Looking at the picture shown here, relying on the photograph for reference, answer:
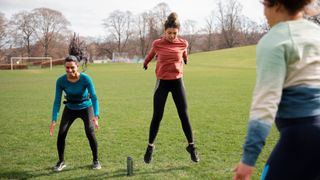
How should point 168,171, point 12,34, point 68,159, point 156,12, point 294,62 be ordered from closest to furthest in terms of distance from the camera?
1. point 294,62
2. point 168,171
3. point 68,159
4. point 12,34
5. point 156,12

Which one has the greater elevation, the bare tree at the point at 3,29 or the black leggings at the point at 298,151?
the bare tree at the point at 3,29

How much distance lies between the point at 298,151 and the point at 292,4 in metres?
0.92

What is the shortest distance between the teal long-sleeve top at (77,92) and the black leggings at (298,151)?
4172mm

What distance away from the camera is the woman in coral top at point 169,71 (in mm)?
5738

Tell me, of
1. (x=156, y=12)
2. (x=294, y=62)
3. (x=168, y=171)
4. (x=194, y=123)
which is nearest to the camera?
(x=294, y=62)

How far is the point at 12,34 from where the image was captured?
74.8 meters

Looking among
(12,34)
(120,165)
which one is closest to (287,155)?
(120,165)

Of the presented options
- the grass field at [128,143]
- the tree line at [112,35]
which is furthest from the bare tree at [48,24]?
the grass field at [128,143]

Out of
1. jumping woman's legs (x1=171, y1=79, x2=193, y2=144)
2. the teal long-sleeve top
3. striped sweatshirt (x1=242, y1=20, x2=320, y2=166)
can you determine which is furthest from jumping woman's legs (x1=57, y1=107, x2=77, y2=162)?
striped sweatshirt (x1=242, y1=20, x2=320, y2=166)

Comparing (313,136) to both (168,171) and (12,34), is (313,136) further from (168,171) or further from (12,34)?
(12,34)

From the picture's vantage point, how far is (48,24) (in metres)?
84.2

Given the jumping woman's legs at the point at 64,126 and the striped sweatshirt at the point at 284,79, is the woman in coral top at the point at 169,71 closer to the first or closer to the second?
the jumping woman's legs at the point at 64,126

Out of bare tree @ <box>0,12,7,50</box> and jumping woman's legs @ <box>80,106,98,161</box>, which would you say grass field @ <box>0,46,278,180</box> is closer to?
jumping woman's legs @ <box>80,106,98,161</box>

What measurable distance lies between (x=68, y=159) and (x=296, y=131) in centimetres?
523
